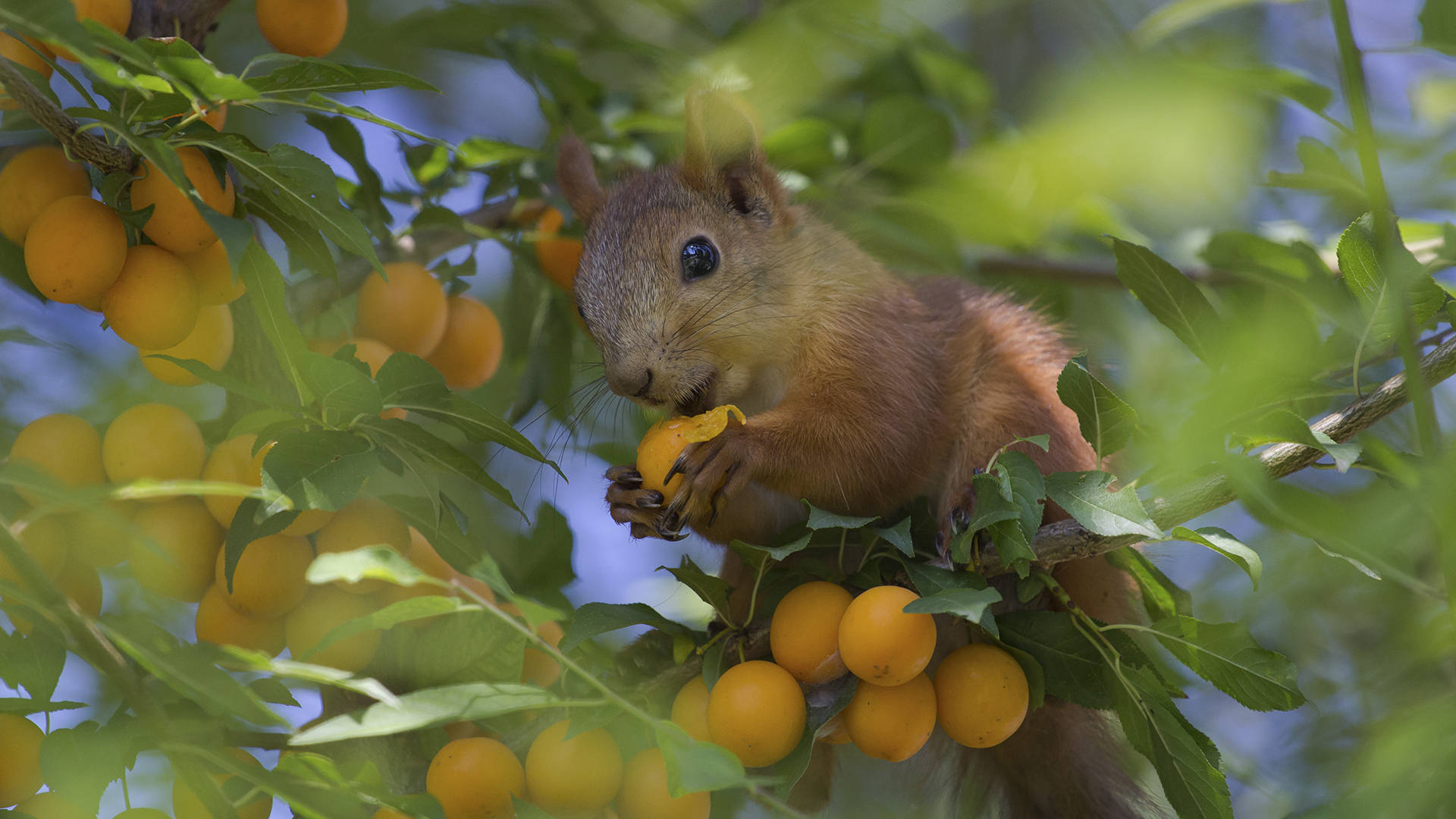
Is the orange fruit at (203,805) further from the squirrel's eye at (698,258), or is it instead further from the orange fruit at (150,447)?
the squirrel's eye at (698,258)

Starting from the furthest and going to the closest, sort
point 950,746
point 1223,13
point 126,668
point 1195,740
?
1. point 1223,13
2. point 950,746
3. point 1195,740
4. point 126,668

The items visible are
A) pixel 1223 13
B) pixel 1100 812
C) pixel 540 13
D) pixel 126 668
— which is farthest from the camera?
pixel 1223 13

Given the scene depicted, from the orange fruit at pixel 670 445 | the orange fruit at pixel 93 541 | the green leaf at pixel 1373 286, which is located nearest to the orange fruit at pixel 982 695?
the orange fruit at pixel 670 445

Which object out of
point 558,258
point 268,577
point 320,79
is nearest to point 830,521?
point 268,577

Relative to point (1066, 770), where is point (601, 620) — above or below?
above

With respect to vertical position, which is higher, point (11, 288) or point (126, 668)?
point (11, 288)

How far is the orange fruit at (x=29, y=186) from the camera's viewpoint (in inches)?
60.2

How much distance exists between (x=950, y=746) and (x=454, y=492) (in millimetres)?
1094

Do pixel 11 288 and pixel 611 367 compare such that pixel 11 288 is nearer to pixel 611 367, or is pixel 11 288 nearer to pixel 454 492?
pixel 454 492

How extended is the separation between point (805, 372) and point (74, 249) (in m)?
1.28

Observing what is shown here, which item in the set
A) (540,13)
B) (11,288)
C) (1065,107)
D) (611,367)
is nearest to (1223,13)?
(1065,107)

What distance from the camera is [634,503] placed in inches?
73.7

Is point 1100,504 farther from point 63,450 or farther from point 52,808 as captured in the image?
point 63,450

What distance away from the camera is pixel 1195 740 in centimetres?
149
